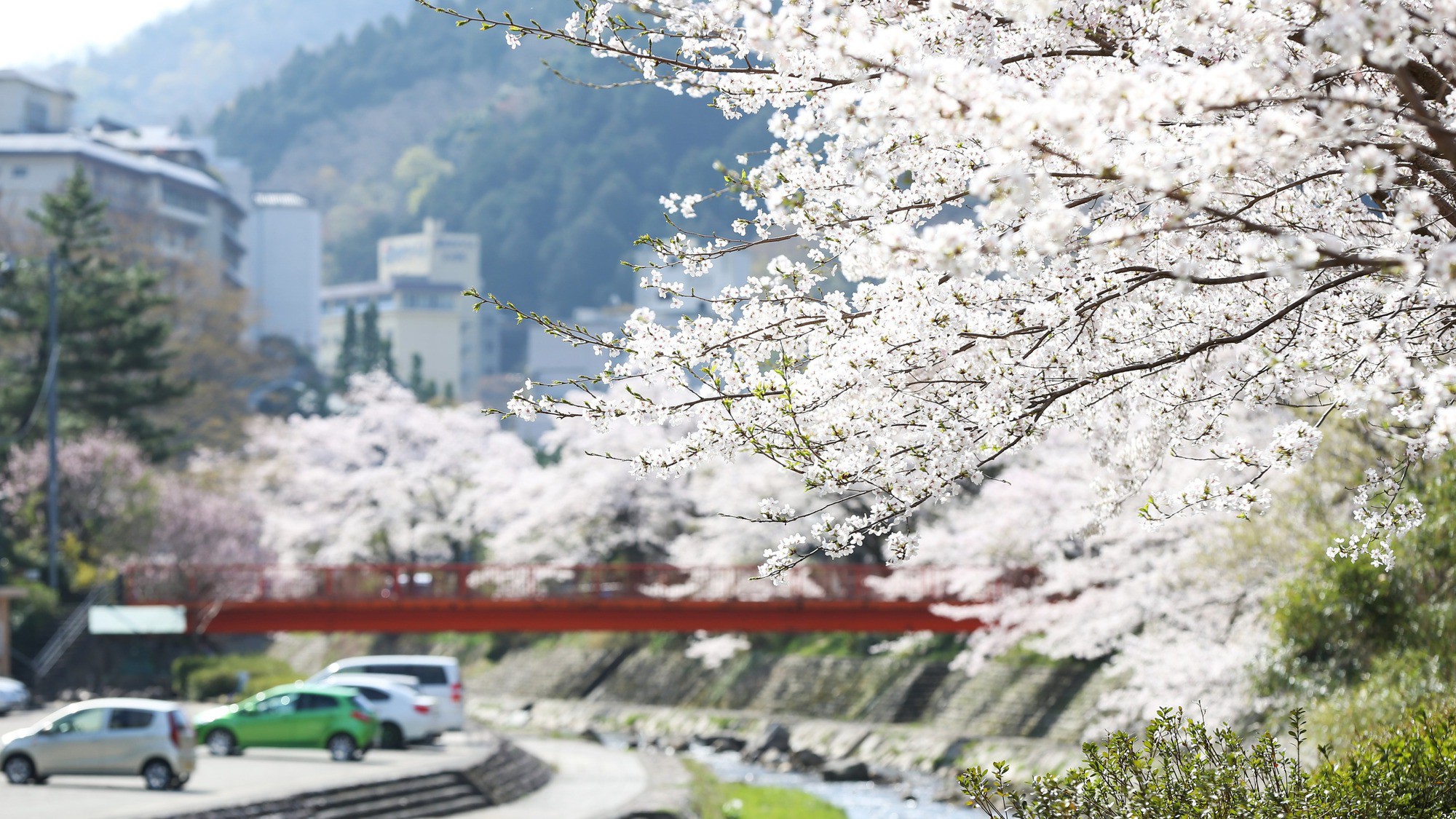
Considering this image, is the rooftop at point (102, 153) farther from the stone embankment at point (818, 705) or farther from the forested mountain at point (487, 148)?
the stone embankment at point (818, 705)

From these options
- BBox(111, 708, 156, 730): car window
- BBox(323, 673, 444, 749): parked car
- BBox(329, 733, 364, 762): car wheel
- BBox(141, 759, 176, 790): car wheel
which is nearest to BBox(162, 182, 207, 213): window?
BBox(323, 673, 444, 749): parked car

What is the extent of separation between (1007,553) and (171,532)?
2742cm

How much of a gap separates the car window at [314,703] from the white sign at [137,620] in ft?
36.9

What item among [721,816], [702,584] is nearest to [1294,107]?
[721,816]

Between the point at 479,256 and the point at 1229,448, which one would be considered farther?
the point at 479,256

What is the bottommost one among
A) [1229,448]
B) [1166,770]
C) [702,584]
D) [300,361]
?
[300,361]

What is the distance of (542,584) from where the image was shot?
34312 millimetres

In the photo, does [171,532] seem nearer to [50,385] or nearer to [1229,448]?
[50,385]

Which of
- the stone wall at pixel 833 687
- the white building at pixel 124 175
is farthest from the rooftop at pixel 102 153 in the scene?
the stone wall at pixel 833 687

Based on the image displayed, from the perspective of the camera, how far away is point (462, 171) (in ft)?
441

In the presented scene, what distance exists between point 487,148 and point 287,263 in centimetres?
2990

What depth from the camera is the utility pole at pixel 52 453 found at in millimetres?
34375

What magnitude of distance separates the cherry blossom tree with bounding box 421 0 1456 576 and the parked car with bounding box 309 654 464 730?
2202 cm

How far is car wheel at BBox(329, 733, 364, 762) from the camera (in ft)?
76.6
